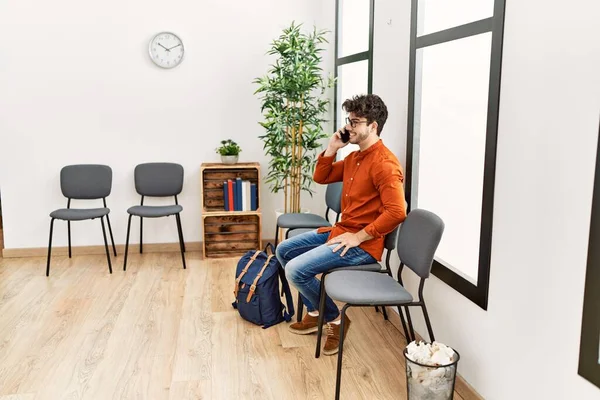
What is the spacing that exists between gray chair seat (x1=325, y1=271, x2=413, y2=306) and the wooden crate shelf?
2194 millimetres

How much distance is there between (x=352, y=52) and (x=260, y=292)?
216cm

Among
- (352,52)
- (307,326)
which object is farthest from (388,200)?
(352,52)

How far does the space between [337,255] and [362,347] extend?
1.98 feet

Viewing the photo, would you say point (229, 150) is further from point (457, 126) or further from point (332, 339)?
point (457, 126)

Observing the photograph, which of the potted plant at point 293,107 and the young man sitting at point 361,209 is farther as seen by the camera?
the potted plant at point 293,107

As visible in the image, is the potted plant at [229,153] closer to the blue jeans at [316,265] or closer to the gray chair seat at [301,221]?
the gray chair seat at [301,221]

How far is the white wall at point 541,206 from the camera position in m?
1.74

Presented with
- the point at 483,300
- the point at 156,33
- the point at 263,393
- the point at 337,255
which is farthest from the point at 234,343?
the point at 156,33

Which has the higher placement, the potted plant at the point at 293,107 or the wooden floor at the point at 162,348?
the potted plant at the point at 293,107

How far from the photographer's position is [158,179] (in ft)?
15.6

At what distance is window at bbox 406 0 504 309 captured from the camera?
2.29 meters

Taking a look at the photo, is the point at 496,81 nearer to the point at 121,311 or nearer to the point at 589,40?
the point at 589,40

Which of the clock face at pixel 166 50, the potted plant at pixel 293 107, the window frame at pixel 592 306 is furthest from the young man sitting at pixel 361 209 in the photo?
the clock face at pixel 166 50

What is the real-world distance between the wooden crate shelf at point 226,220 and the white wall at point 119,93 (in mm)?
216
